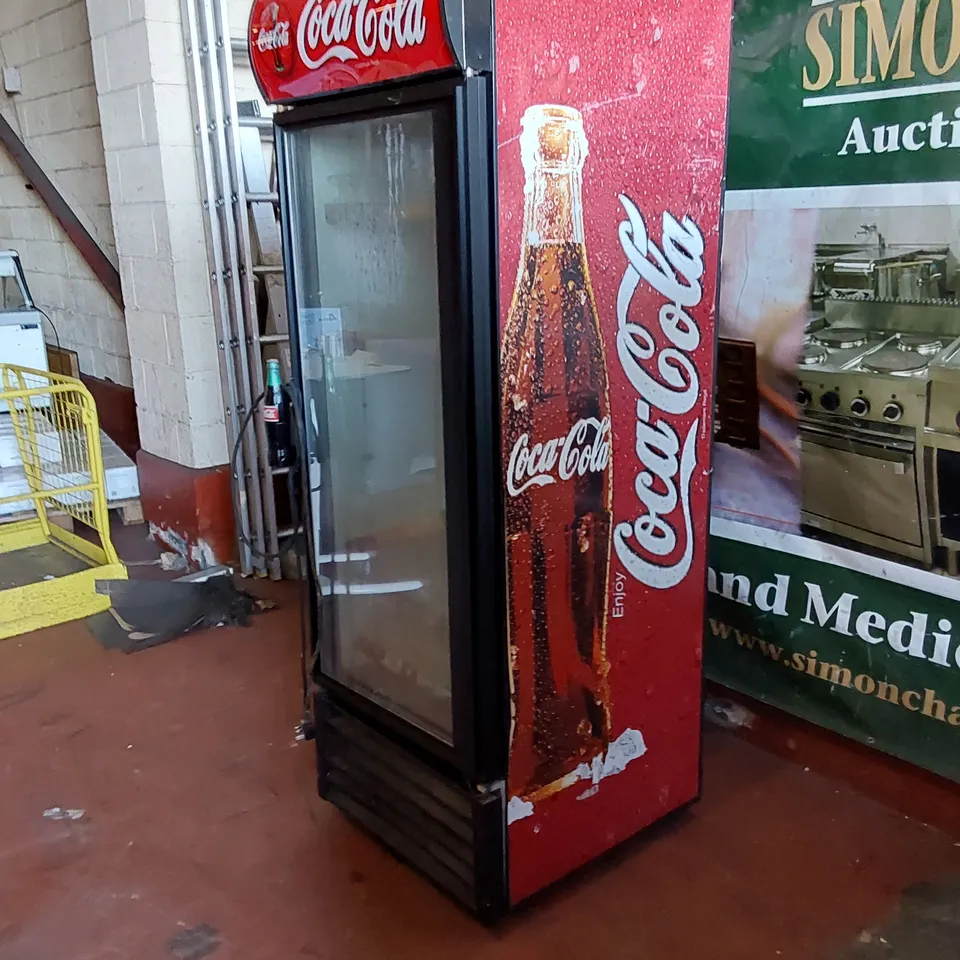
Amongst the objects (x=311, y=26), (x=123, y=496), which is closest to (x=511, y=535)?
(x=311, y=26)

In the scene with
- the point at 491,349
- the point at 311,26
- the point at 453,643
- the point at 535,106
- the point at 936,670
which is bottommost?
the point at 936,670

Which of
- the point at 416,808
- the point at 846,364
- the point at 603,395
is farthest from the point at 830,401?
the point at 416,808

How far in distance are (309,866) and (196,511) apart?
1.92m

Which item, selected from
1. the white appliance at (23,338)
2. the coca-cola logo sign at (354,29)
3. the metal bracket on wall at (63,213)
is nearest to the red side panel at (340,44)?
the coca-cola logo sign at (354,29)

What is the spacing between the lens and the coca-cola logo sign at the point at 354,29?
1451mm

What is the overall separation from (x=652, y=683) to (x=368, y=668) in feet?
Result: 2.07

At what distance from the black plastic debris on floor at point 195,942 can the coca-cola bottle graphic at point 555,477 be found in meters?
0.68

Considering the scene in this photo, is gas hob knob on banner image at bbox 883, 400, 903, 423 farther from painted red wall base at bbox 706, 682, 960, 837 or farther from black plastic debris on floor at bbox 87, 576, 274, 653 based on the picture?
black plastic debris on floor at bbox 87, 576, 274, 653

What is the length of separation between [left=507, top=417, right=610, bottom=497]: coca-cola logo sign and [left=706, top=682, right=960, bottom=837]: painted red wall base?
116 centimetres

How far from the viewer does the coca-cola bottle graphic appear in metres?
1.59

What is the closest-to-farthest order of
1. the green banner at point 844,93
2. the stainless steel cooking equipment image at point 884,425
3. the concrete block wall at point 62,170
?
the green banner at point 844,93 < the stainless steel cooking equipment image at point 884,425 < the concrete block wall at point 62,170

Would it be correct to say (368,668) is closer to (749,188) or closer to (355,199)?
(355,199)

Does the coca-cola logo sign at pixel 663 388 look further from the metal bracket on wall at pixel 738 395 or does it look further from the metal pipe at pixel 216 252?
the metal pipe at pixel 216 252

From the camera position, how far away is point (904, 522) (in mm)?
2191
